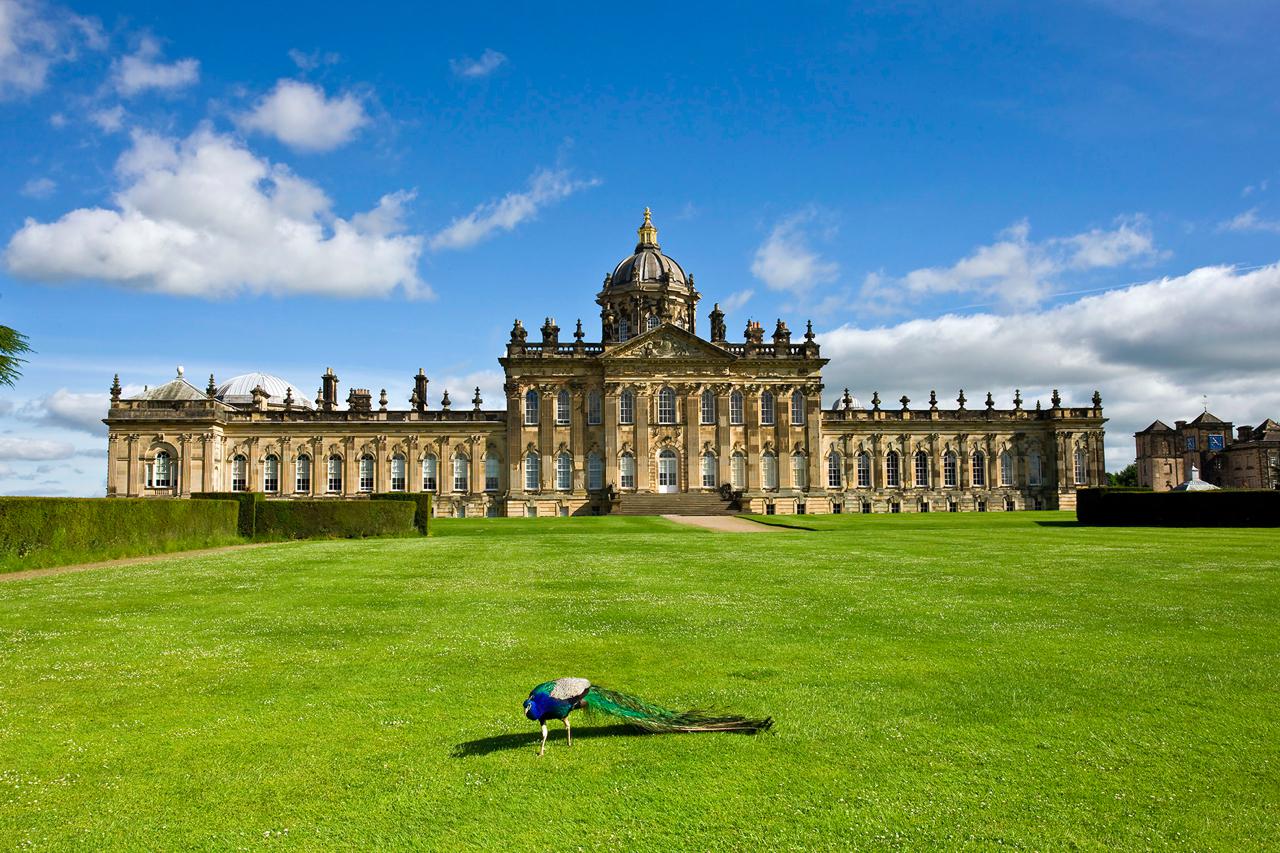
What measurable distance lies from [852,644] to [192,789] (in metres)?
7.34

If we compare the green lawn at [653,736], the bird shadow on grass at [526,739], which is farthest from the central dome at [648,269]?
the bird shadow on grass at [526,739]

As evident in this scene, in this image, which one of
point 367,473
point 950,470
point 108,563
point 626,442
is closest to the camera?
point 108,563

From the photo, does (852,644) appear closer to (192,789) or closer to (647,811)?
(647,811)

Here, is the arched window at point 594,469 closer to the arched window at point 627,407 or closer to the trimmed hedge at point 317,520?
the arched window at point 627,407

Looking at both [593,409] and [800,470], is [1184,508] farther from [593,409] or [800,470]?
[593,409]

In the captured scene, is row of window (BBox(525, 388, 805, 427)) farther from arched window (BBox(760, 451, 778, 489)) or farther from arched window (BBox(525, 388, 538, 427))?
arched window (BBox(760, 451, 778, 489))

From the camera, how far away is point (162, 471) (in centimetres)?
6322

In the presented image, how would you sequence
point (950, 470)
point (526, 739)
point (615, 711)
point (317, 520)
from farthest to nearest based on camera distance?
point (950, 470) → point (317, 520) → point (526, 739) → point (615, 711)

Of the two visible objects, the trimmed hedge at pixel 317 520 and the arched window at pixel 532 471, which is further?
the arched window at pixel 532 471

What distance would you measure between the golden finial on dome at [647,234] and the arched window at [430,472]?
2403cm

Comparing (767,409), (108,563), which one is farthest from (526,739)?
(767,409)

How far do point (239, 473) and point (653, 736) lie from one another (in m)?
65.0

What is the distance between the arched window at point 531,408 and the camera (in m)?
63.1

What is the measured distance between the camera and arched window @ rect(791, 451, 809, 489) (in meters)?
63.7
